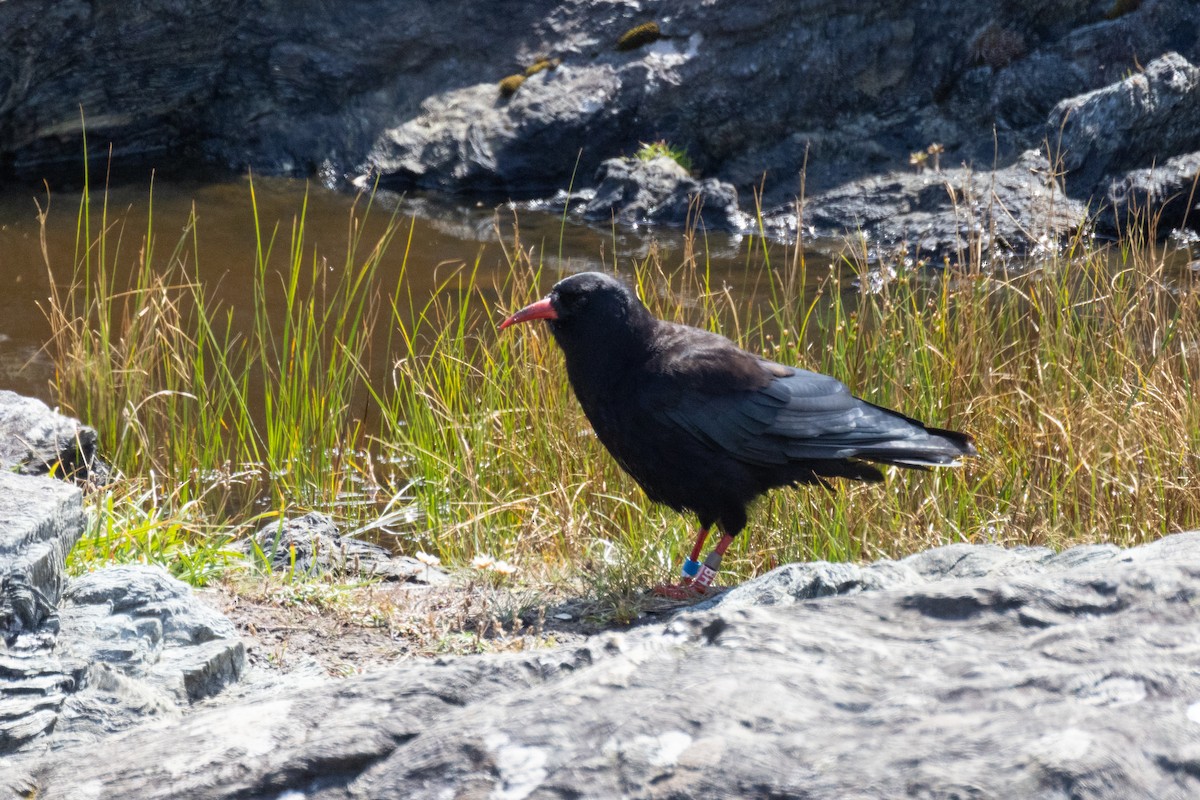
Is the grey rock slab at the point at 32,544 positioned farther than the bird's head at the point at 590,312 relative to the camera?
No

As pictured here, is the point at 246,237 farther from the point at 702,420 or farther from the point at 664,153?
the point at 702,420

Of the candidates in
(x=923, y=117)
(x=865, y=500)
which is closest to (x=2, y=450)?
(x=865, y=500)

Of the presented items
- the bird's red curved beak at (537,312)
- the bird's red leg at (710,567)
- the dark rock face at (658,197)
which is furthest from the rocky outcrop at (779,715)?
the dark rock face at (658,197)

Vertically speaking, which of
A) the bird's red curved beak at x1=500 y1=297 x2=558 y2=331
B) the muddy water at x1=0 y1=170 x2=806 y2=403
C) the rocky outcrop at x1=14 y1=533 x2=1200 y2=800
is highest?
the rocky outcrop at x1=14 y1=533 x2=1200 y2=800

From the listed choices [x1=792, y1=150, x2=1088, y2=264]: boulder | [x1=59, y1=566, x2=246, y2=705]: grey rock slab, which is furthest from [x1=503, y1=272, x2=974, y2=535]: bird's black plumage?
[x1=792, y1=150, x2=1088, y2=264]: boulder

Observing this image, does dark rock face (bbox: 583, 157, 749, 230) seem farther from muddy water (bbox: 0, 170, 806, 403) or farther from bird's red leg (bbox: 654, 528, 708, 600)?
bird's red leg (bbox: 654, 528, 708, 600)

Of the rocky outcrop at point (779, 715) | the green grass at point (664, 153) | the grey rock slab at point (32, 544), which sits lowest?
the green grass at point (664, 153)

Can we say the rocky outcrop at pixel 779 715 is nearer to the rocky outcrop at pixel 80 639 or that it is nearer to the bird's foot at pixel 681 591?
the rocky outcrop at pixel 80 639

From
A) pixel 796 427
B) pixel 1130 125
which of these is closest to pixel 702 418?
pixel 796 427

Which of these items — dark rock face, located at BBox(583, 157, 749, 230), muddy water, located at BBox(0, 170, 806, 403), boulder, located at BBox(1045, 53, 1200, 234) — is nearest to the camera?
muddy water, located at BBox(0, 170, 806, 403)

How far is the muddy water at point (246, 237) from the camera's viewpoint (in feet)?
31.7

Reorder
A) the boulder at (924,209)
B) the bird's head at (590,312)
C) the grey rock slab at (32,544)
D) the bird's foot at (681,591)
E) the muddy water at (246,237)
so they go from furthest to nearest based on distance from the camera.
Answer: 1. the boulder at (924,209)
2. the muddy water at (246,237)
3. the bird's head at (590,312)
4. the bird's foot at (681,591)
5. the grey rock slab at (32,544)

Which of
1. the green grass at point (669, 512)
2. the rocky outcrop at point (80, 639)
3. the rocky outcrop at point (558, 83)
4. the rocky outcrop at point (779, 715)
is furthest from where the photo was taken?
the rocky outcrop at point (558, 83)

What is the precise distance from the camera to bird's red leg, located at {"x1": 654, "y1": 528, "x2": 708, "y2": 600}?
392 cm
